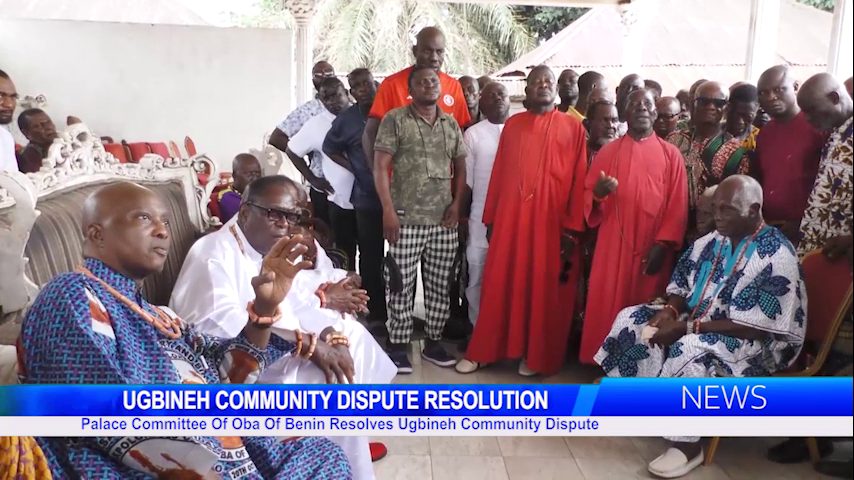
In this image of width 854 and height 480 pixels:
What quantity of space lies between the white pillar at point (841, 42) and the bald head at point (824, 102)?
0.01m

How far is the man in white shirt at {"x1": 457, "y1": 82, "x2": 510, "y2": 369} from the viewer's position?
2037mm

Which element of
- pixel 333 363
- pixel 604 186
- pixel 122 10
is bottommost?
pixel 333 363

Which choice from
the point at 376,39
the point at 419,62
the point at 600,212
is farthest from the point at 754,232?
the point at 419,62

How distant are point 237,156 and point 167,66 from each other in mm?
949

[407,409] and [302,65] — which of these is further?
[302,65]

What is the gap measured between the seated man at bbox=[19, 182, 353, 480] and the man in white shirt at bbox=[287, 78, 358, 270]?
158 centimetres

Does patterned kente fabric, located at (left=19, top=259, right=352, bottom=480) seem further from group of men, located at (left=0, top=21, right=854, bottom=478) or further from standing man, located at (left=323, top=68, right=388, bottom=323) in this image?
standing man, located at (left=323, top=68, right=388, bottom=323)

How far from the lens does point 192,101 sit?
1240mm

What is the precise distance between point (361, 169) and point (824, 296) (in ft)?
6.66

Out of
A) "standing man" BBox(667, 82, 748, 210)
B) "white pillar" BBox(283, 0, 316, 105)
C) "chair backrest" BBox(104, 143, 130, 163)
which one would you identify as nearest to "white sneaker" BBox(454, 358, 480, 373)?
"standing man" BBox(667, 82, 748, 210)

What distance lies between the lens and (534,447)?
1171mm

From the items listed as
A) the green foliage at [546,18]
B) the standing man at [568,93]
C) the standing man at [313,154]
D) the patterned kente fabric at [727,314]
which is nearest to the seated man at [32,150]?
the standing man at [313,154]

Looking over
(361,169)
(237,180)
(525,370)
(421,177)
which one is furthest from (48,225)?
(361,169)

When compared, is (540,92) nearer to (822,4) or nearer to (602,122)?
(602,122)
